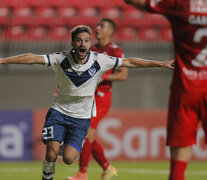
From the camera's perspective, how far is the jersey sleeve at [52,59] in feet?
19.4

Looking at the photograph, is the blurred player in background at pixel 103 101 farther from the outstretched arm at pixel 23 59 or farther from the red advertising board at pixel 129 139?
the red advertising board at pixel 129 139

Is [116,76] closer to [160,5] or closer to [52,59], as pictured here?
[52,59]

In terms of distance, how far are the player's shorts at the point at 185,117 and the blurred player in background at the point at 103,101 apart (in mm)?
3408

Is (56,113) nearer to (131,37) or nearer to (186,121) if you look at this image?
(186,121)

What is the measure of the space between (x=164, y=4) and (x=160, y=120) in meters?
7.81

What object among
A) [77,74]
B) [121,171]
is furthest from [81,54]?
[121,171]

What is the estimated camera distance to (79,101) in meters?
6.18

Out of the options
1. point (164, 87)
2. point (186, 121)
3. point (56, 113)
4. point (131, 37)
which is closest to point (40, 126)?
point (164, 87)

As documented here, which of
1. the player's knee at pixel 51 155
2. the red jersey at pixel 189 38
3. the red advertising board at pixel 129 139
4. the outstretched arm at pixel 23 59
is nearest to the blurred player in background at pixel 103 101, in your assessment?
the player's knee at pixel 51 155

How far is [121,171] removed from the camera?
977cm

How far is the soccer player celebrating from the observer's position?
596 centimetres

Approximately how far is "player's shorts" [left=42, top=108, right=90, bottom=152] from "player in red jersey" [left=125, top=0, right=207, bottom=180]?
7.25 feet

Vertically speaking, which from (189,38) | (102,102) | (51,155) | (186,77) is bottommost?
(51,155)

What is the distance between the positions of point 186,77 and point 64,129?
242 cm
